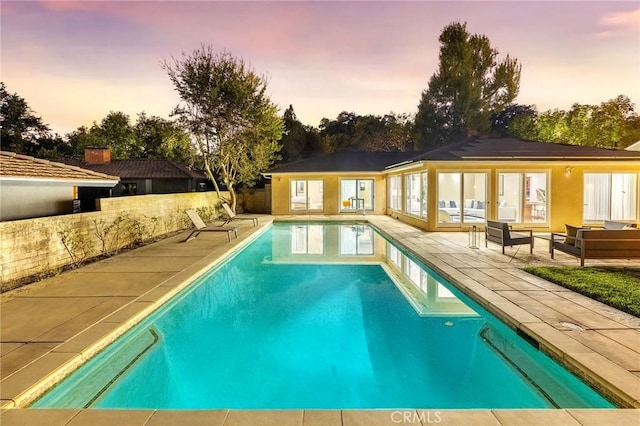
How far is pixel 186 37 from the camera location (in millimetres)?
14758

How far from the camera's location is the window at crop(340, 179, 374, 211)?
19391 mm

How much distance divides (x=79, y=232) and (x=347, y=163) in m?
14.5

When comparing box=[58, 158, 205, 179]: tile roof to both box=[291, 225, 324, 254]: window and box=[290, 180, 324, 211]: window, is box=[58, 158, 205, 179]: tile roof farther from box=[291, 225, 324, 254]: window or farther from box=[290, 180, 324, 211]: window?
box=[291, 225, 324, 254]: window

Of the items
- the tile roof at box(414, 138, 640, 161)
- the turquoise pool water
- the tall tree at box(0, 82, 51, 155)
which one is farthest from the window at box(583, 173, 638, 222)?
the tall tree at box(0, 82, 51, 155)

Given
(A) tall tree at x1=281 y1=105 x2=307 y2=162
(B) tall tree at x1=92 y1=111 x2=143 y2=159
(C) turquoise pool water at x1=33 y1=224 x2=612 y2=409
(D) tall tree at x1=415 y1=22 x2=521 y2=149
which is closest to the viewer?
(C) turquoise pool water at x1=33 y1=224 x2=612 y2=409

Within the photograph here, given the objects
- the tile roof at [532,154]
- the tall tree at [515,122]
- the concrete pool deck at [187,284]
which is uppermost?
the tall tree at [515,122]

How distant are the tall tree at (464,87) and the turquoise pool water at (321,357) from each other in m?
25.3

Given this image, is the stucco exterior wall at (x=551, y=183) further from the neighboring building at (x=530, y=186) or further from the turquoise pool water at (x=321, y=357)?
the turquoise pool water at (x=321, y=357)

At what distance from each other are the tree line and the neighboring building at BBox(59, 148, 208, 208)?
1369 mm

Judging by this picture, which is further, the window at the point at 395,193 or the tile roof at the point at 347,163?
the tile roof at the point at 347,163

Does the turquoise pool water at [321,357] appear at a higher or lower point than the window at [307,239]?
lower

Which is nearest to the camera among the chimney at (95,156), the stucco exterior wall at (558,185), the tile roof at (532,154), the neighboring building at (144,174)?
the tile roof at (532,154)

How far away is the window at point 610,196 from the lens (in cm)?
1147

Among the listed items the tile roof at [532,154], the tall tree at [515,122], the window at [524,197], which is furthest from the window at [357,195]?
the tall tree at [515,122]
